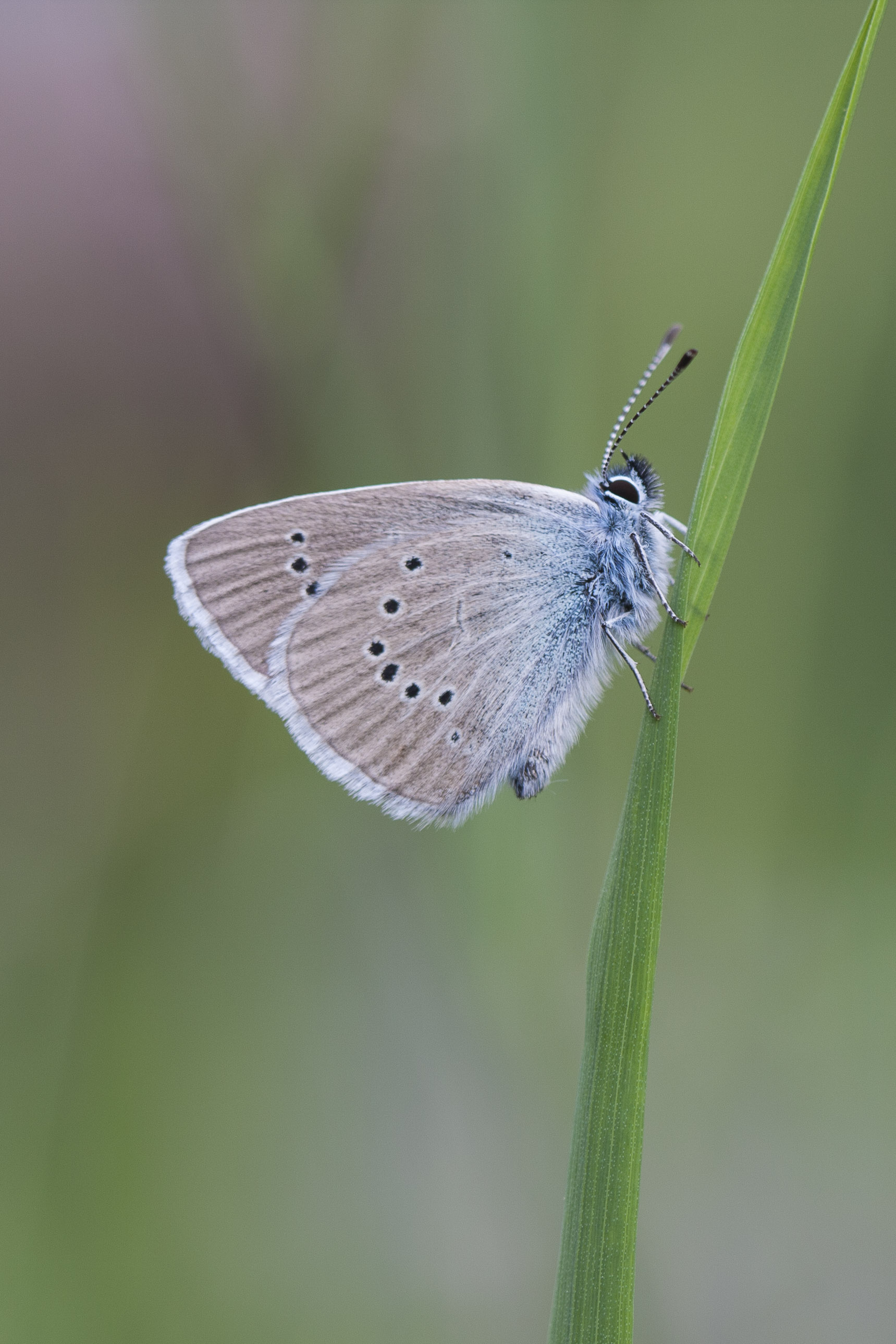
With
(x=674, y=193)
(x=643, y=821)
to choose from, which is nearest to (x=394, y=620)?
(x=643, y=821)

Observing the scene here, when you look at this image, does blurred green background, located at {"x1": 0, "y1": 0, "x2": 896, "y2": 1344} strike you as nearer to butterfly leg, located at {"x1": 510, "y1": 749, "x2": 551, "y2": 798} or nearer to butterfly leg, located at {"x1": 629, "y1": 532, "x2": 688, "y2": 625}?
butterfly leg, located at {"x1": 510, "y1": 749, "x2": 551, "y2": 798}

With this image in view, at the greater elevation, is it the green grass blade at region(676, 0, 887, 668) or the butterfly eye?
the butterfly eye

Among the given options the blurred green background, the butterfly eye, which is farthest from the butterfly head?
the blurred green background

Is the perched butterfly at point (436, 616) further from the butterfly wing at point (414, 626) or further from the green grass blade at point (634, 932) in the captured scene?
the green grass blade at point (634, 932)

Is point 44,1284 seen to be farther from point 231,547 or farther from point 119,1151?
point 231,547

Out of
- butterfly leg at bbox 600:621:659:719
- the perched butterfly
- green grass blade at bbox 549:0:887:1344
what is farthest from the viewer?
the perched butterfly

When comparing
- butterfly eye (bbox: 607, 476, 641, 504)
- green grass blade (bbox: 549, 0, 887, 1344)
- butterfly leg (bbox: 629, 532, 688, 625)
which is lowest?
green grass blade (bbox: 549, 0, 887, 1344)

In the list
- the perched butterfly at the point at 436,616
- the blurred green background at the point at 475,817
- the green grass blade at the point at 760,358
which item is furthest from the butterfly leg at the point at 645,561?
the green grass blade at the point at 760,358
